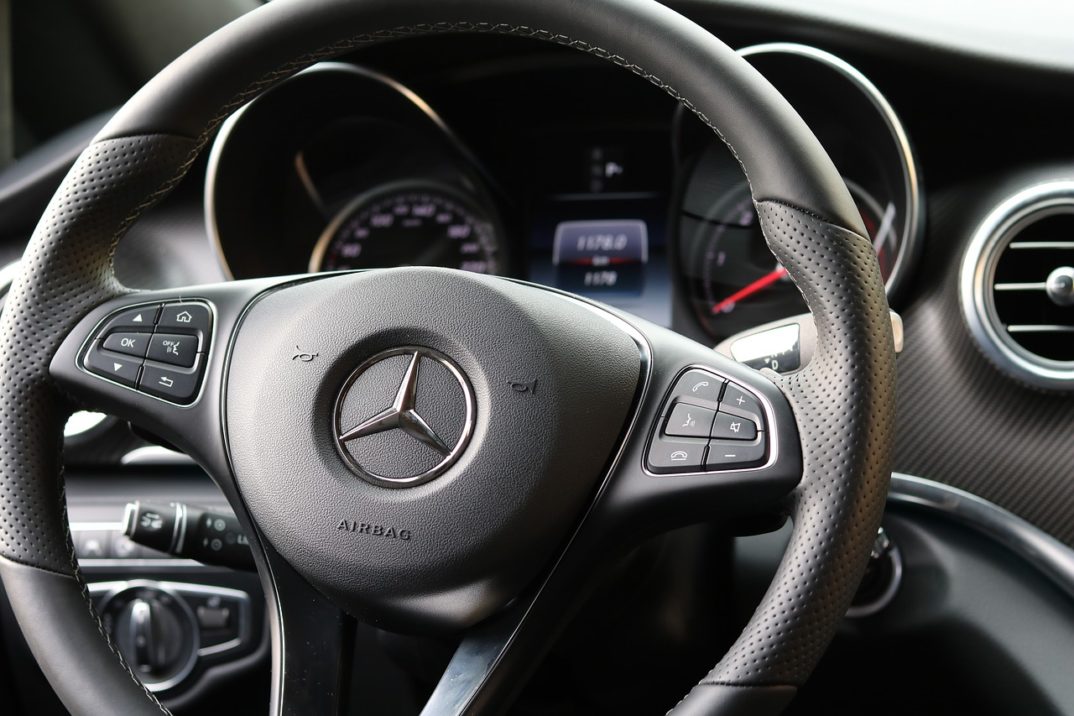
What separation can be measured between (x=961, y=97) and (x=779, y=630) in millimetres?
846

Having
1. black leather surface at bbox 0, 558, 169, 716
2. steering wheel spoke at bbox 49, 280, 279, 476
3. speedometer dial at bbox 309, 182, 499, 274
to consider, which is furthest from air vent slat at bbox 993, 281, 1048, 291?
black leather surface at bbox 0, 558, 169, 716

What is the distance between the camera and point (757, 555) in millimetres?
1096

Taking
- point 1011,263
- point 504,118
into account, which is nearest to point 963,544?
point 1011,263

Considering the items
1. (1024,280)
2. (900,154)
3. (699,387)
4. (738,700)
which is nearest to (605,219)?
(900,154)

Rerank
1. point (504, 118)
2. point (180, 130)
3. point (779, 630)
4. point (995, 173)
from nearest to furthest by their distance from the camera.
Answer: point (779, 630) → point (180, 130) → point (995, 173) → point (504, 118)

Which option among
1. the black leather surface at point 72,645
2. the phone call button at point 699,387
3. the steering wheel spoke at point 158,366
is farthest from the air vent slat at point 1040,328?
the black leather surface at point 72,645

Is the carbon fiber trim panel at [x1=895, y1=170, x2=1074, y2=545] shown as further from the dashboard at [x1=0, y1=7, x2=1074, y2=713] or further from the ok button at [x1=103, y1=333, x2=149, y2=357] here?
the ok button at [x1=103, y1=333, x2=149, y2=357]

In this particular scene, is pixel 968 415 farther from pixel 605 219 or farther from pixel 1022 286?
pixel 605 219

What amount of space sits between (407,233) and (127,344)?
0.80 metres

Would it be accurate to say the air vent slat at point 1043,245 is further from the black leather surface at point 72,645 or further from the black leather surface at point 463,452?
the black leather surface at point 72,645

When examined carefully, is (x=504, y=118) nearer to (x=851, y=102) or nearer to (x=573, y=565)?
(x=851, y=102)

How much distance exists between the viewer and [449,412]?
2.64 ft

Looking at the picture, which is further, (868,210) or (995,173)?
(868,210)

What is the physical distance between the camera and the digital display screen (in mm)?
1562
